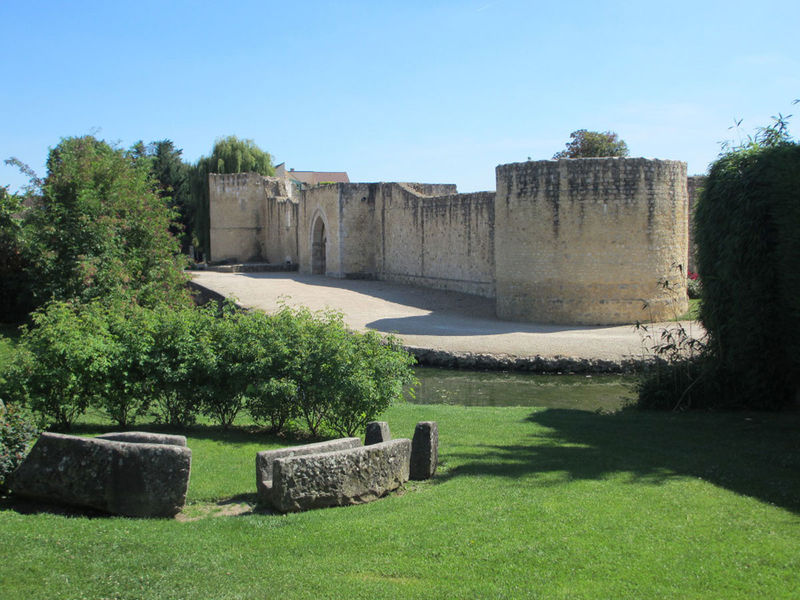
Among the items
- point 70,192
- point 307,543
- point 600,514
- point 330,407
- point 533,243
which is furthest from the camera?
point 533,243

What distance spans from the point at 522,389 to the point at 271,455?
8336 mm

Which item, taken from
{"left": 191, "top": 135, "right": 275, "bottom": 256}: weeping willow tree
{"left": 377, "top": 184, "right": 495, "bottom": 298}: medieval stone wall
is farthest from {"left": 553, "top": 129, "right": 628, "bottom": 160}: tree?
{"left": 191, "top": 135, "right": 275, "bottom": 256}: weeping willow tree

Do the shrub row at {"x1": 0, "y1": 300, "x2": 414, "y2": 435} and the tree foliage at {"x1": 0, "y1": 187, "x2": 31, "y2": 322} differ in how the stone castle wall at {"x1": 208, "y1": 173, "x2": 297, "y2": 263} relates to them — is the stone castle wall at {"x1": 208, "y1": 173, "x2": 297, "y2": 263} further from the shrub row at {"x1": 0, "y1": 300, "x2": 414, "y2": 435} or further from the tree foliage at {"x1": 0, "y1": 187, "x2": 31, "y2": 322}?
the shrub row at {"x1": 0, "y1": 300, "x2": 414, "y2": 435}

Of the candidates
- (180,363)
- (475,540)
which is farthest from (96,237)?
(475,540)

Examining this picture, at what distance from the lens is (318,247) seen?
3844cm

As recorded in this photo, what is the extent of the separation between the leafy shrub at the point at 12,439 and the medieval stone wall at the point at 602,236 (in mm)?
15561

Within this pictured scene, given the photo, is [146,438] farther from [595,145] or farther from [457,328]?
[595,145]

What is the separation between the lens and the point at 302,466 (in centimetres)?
560

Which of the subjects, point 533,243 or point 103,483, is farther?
point 533,243

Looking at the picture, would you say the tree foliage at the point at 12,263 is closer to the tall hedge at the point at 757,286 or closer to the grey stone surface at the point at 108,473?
the grey stone surface at the point at 108,473

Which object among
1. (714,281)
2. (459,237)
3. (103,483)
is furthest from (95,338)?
(459,237)

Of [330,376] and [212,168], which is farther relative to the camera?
[212,168]

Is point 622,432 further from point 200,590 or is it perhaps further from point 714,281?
point 200,590

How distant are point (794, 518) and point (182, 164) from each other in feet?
174
